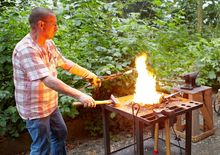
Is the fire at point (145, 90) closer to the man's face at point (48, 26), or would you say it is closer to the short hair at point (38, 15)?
the man's face at point (48, 26)

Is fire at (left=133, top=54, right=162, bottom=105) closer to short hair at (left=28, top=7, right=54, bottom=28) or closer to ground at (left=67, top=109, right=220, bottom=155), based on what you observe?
ground at (left=67, top=109, right=220, bottom=155)

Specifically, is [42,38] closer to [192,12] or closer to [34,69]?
[34,69]

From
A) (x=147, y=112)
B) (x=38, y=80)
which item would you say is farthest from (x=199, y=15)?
(x=38, y=80)

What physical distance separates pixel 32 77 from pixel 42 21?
1.48 ft

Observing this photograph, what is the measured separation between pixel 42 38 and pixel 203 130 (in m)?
2.58

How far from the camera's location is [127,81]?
3.68 metres

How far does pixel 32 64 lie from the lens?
2002 mm

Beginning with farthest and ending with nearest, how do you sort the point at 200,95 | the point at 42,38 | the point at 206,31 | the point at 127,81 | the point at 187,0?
the point at 187,0
the point at 206,31
the point at 127,81
the point at 200,95
the point at 42,38

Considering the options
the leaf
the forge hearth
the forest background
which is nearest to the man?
the forge hearth

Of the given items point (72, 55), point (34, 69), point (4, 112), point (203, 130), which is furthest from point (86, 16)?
point (203, 130)

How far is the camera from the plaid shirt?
2012 millimetres

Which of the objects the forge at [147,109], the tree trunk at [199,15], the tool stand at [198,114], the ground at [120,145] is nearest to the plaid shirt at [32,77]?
the forge at [147,109]

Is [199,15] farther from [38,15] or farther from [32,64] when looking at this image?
[32,64]

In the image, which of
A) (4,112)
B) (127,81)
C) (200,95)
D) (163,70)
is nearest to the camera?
(4,112)
